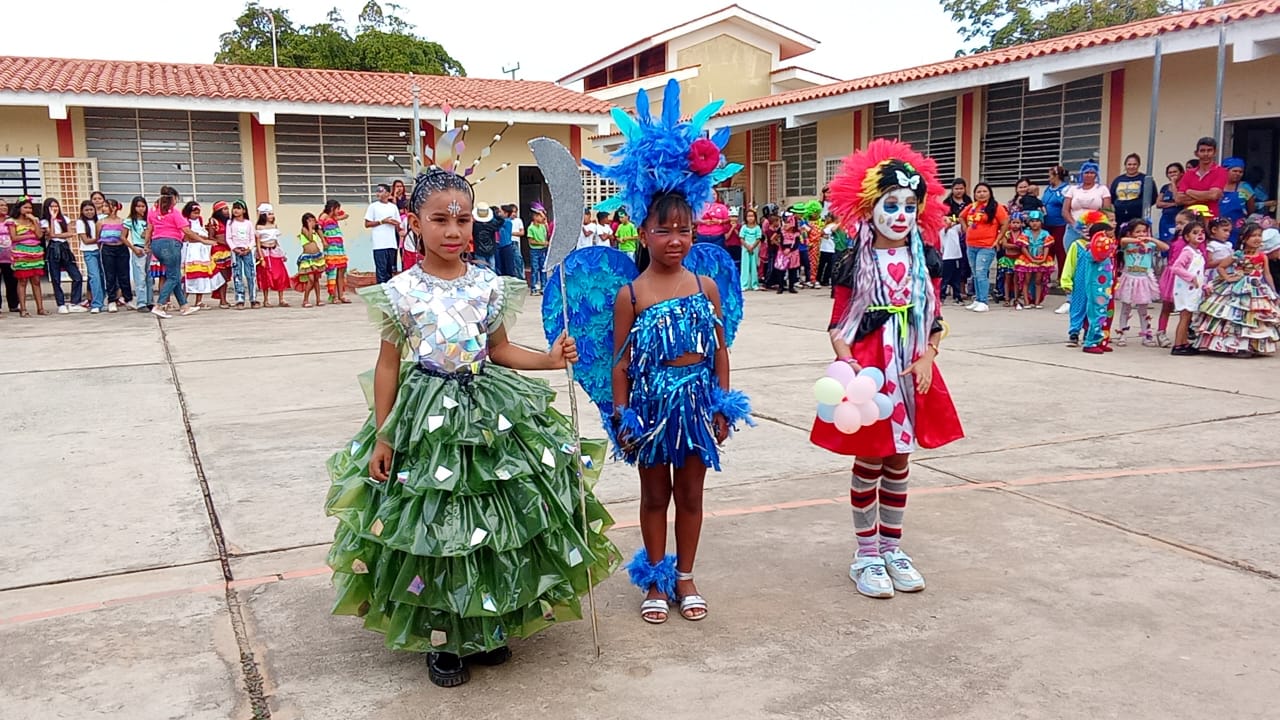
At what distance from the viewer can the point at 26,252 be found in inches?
515

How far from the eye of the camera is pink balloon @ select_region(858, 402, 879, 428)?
134 inches

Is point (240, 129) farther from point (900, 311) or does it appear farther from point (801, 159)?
point (900, 311)

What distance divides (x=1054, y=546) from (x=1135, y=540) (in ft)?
1.14

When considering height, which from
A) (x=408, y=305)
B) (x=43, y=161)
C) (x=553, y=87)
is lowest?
(x=408, y=305)

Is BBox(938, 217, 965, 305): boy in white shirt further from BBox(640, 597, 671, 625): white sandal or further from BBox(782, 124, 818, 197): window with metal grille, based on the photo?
BBox(640, 597, 671, 625): white sandal

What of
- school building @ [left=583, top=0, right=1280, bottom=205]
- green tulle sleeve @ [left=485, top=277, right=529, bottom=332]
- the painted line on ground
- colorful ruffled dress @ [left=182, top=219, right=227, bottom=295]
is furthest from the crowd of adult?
colorful ruffled dress @ [left=182, top=219, right=227, bottom=295]

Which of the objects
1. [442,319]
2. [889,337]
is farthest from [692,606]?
[442,319]

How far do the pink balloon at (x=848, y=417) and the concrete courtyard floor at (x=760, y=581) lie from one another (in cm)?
64

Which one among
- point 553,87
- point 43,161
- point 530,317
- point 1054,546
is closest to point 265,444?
point 1054,546

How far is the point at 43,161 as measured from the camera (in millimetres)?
16812

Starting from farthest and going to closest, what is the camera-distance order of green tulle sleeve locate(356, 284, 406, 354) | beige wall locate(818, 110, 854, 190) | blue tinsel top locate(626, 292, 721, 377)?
beige wall locate(818, 110, 854, 190)
blue tinsel top locate(626, 292, 721, 377)
green tulle sleeve locate(356, 284, 406, 354)

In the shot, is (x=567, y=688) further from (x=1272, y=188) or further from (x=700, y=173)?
(x=1272, y=188)

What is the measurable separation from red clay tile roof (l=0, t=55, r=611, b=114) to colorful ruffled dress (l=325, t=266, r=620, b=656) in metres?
15.9

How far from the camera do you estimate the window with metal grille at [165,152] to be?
17375mm
